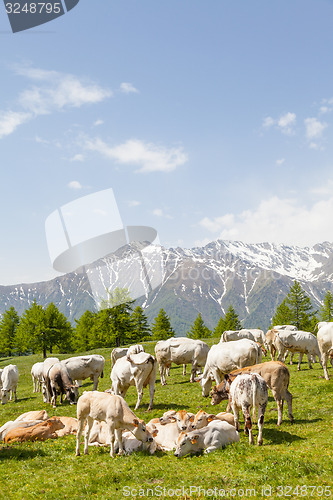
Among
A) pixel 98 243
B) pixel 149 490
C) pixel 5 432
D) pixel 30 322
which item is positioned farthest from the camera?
pixel 30 322

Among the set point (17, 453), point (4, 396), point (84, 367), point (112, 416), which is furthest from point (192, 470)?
point (4, 396)

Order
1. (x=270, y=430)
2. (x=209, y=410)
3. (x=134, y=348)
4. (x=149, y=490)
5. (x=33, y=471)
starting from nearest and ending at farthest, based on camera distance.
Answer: (x=149, y=490) < (x=33, y=471) < (x=270, y=430) < (x=209, y=410) < (x=134, y=348)

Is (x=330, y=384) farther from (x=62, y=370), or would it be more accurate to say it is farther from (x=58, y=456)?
(x=62, y=370)

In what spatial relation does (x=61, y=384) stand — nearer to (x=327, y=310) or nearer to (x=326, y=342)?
(x=326, y=342)

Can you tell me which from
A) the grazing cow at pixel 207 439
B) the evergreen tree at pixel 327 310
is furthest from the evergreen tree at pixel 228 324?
the grazing cow at pixel 207 439

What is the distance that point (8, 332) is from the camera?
3342 inches

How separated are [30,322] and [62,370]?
150 feet

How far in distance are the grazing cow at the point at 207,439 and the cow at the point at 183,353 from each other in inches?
532

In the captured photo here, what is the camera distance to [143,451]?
12.8 metres

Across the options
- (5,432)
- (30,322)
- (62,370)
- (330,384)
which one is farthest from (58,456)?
(30,322)

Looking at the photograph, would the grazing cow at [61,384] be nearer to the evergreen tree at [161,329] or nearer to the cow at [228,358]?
the cow at [228,358]

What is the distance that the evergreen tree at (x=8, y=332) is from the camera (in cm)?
8375

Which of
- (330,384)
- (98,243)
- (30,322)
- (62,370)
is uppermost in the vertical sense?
(98,243)

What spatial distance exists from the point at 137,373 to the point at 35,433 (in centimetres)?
531
